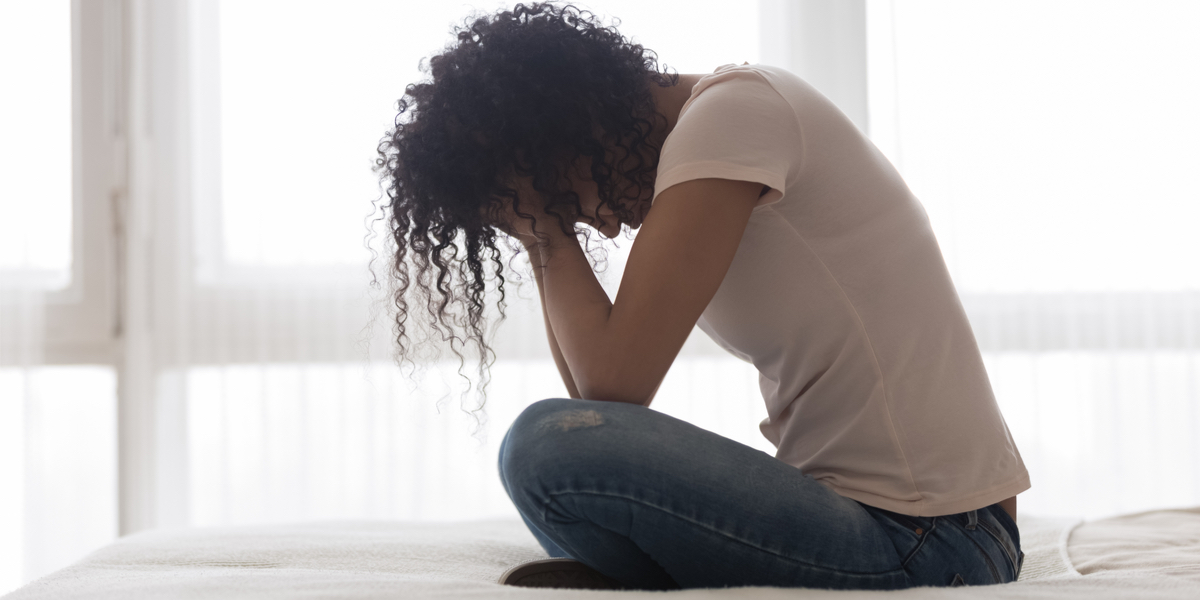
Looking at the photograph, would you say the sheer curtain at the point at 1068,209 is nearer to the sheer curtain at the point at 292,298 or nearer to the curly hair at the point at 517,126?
the sheer curtain at the point at 292,298

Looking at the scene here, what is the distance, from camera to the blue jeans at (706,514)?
0.66 m

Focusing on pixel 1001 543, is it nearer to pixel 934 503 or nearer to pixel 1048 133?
pixel 934 503

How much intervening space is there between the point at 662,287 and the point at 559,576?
316 millimetres

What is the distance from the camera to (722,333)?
33.1 inches

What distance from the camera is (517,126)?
0.78 meters

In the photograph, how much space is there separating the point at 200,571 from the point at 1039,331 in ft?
5.76

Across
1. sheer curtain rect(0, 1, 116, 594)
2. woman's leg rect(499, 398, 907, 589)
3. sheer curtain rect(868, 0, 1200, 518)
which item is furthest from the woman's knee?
sheer curtain rect(0, 1, 116, 594)

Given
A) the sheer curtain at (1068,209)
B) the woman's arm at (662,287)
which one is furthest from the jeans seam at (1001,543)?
the sheer curtain at (1068,209)

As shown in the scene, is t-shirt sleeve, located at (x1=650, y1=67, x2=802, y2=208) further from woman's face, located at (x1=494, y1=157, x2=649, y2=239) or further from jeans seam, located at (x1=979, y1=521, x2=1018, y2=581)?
jeans seam, located at (x1=979, y1=521, x2=1018, y2=581)

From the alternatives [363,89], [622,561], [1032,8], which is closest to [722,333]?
[622,561]

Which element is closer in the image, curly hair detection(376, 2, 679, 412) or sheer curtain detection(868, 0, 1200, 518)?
curly hair detection(376, 2, 679, 412)

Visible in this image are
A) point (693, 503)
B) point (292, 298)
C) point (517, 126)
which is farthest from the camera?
point (292, 298)

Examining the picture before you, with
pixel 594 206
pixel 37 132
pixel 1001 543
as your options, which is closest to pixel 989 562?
pixel 1001 543

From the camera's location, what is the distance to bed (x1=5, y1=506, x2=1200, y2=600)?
25.0 inches
